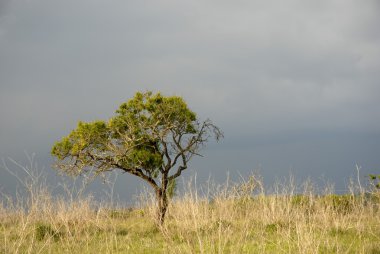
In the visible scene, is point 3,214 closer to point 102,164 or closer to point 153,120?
point 102,164

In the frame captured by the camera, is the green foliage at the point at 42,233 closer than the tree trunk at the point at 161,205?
Yes

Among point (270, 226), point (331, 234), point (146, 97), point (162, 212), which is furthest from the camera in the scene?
point (146, 97)

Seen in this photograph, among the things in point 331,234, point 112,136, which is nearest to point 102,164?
point 112,136

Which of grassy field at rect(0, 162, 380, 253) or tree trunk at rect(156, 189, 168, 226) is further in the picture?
tree trunk at rect(156, 189, 168, 226)

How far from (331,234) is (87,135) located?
32.8 feet

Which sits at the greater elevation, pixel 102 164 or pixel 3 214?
pixel 102 164

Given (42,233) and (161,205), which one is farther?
(161,205)

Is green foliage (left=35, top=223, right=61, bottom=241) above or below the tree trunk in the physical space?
below

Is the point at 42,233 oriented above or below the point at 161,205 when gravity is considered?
below

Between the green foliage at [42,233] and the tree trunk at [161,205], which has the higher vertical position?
the tree trunk at [161,205]

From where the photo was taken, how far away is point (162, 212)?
16.0 meters

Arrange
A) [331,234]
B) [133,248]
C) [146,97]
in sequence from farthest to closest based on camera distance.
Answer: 1. [146,97]
2. [331,234]
3. [133,248]

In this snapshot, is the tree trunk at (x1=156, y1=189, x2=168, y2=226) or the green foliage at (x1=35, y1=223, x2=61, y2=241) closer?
the green foliage at (x1=35, y1=223, x2=61, y2=241)

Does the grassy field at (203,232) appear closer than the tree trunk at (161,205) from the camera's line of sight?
Yes
